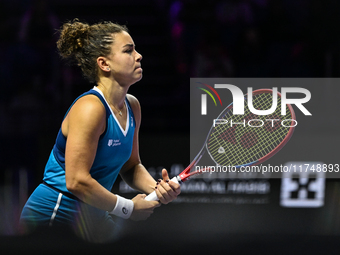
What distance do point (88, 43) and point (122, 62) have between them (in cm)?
17

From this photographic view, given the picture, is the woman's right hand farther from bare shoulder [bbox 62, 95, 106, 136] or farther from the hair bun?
the hair bun

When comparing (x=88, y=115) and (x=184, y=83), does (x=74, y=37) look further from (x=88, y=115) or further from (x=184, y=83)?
(x=184, y=83)

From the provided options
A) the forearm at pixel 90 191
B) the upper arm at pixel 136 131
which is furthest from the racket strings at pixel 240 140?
the forearm at pixel 90 191

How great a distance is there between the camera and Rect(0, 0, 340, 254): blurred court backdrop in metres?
4.07

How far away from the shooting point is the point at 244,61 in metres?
4.58

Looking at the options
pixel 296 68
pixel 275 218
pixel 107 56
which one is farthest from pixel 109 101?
pixel 296 68

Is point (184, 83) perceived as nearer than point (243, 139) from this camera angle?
No

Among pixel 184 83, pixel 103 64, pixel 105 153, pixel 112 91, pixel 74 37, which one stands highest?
pixel 184 83

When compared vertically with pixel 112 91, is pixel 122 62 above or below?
above

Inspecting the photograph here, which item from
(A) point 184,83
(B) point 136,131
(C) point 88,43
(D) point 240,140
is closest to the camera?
(C) point 88,43

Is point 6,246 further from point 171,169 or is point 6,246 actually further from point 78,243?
point 171,169

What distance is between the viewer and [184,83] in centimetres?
455

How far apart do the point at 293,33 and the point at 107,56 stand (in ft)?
10.5

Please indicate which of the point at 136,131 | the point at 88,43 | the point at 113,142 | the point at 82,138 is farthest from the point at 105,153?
the point at 88,43
